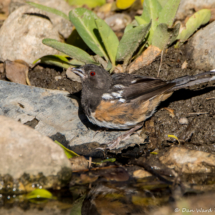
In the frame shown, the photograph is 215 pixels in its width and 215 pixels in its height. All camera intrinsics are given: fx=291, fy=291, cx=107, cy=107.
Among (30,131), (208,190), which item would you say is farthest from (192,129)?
(30,131)

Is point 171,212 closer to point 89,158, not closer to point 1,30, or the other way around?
point 89,158

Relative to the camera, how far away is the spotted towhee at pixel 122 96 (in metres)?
3.59

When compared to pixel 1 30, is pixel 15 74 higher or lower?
lower

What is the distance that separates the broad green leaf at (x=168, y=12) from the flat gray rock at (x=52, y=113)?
1757 millimetres

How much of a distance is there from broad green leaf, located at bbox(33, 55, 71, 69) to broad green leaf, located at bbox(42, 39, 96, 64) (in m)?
0.28

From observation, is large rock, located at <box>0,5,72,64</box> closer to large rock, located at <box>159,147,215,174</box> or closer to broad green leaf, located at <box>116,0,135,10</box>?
broad green leaf, located at <box>116,0,135,10</box>

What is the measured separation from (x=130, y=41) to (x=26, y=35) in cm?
189

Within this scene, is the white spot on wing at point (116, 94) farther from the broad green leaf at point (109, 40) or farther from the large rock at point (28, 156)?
the large rock at point (28, 156)

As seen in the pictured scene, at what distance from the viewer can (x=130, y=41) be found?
407cm

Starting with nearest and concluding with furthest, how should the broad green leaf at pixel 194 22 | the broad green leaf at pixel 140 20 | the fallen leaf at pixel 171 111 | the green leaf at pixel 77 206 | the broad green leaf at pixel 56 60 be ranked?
1. the green leaf at pixel 77 206
2. the fallen leaf at pixel 171 111
3. the broad green leaf at pixel 140 20
4. the broad green leaf at pixel 194 22
5. the broad green leaf at pixel 56 60

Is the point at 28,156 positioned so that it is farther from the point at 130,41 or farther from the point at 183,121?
the point at 130,41

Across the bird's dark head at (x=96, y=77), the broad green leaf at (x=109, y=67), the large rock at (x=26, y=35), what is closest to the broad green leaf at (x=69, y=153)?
the bird's dark head at (x=96, y=77)

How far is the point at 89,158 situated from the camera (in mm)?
3297

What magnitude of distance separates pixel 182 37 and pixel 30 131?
2.80 m
